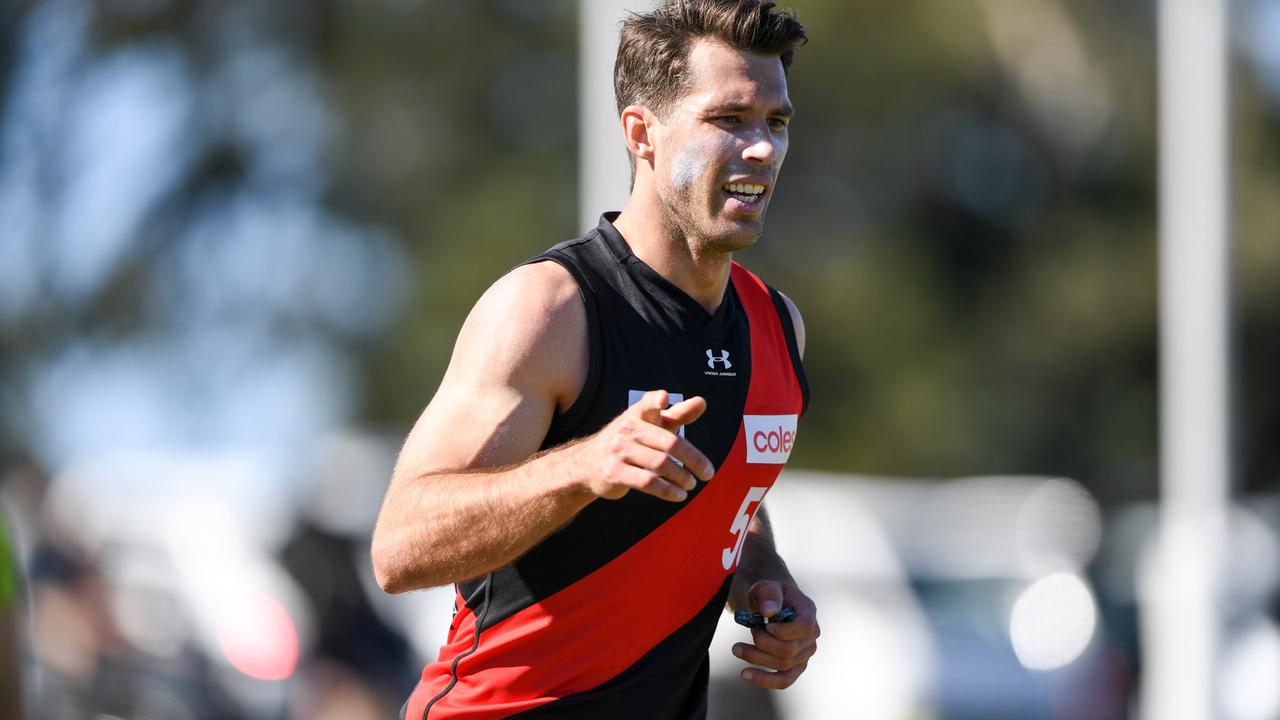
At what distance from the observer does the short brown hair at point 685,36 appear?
4359mm

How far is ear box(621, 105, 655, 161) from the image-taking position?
14.7 feet

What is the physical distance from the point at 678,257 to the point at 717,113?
361mm

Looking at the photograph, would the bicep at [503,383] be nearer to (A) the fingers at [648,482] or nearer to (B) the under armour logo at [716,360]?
(B) the under armour logo at [716,360]

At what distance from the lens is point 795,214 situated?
27.7 metres

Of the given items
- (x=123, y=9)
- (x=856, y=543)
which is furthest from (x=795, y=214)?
(x=856, y=543)

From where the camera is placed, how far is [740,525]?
14.5ft

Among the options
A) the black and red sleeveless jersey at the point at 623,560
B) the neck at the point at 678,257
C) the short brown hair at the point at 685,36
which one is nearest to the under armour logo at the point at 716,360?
the black and red sleeveless jersey at the point at 623,560

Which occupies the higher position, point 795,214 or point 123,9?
point 123,9

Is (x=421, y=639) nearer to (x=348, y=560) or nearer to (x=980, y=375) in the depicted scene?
(x=348, y=560)

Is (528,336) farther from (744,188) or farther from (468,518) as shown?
(744,188)

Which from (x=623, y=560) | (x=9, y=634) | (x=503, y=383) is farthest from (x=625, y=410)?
(x=9, y=634)

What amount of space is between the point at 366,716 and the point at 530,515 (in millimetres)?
6685

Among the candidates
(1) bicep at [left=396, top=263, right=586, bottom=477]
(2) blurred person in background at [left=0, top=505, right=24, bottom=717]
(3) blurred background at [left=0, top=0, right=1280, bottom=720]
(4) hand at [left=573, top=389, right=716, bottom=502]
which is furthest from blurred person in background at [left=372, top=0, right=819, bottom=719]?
(3) blurred background at [left=0, top=0, right=1280, bottom=720]

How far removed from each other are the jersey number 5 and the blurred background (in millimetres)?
9784
